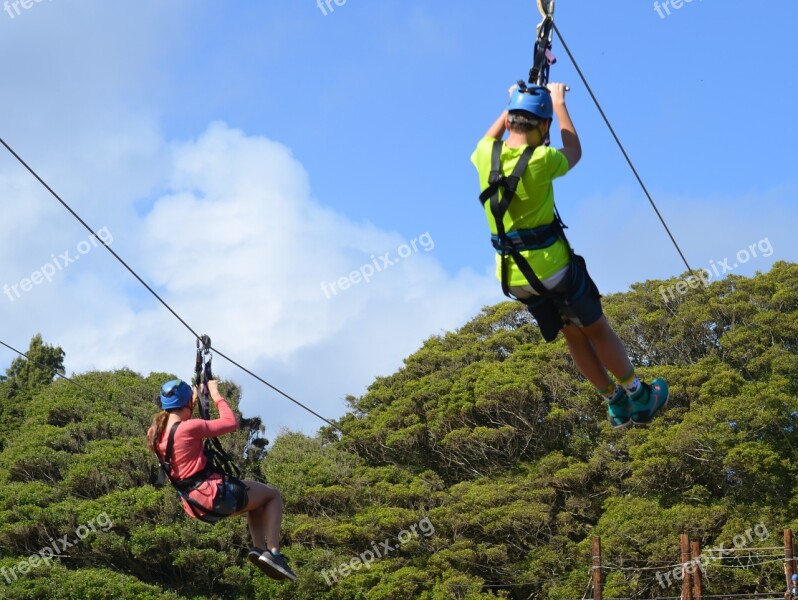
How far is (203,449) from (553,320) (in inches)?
114

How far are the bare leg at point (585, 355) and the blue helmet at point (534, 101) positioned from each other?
116 cm

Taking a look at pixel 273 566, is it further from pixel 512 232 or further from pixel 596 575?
pixel 596 575

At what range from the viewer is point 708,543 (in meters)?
24.0

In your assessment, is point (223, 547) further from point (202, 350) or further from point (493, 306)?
point (202, 350)

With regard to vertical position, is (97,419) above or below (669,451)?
above

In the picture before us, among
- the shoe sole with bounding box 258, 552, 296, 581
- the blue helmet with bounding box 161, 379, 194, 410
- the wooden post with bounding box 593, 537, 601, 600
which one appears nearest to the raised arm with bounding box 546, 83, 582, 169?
the blue helmet with bounding box 161, 379, 194, 410

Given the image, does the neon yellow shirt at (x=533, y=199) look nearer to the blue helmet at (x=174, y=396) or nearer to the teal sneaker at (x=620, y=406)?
the teal sneaker at (x=620, y=406)

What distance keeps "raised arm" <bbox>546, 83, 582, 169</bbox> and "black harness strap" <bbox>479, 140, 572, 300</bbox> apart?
0.69ft

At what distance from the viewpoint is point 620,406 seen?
20.0 feet

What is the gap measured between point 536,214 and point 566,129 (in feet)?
1.41

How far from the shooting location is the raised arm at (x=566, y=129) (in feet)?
17.2

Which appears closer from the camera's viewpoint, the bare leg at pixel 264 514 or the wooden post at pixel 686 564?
the bare leg at pixel 264 514

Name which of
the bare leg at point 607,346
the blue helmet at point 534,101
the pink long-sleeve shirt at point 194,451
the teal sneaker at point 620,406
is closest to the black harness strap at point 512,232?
the blue helmet at point 534,101

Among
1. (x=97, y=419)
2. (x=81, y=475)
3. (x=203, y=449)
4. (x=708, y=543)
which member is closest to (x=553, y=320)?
(x=203, y=449)
